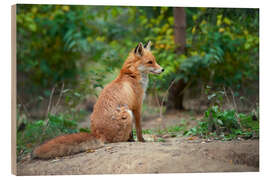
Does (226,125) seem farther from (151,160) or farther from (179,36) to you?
(179,36)

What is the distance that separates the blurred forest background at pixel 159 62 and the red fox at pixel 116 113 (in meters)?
0.58

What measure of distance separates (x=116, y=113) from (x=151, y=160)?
1105 mm

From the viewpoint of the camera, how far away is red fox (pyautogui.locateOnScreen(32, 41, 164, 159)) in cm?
485

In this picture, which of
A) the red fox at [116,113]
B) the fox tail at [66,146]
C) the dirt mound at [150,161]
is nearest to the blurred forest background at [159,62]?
the fox tail at [66,146]

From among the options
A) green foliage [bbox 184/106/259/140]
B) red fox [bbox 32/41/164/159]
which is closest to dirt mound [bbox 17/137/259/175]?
red fox [bbox 32/41/164/159]

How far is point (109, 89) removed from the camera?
5480 mm

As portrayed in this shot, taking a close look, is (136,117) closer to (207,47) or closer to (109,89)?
(109,89)

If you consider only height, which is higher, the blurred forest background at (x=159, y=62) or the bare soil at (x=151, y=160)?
the blurred forest background at (x=159, y=62)

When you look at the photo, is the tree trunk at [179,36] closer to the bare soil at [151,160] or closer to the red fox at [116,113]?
the red fox at [116,113]

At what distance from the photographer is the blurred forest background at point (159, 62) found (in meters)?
5.97

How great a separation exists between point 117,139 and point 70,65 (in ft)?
29.1

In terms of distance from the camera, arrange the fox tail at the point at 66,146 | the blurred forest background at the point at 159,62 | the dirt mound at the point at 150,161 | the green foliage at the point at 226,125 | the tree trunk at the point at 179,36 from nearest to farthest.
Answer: the dirt mound at the point at 150,161
the fox tail at the point at 66,146
the green foliage at the point at 226,125
the blurred forest background at the point at 159,62
the tree trunk at the point at 179,36

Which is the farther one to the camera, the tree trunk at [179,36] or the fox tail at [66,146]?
the tree trunk at [179,36]

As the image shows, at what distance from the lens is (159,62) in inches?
269
